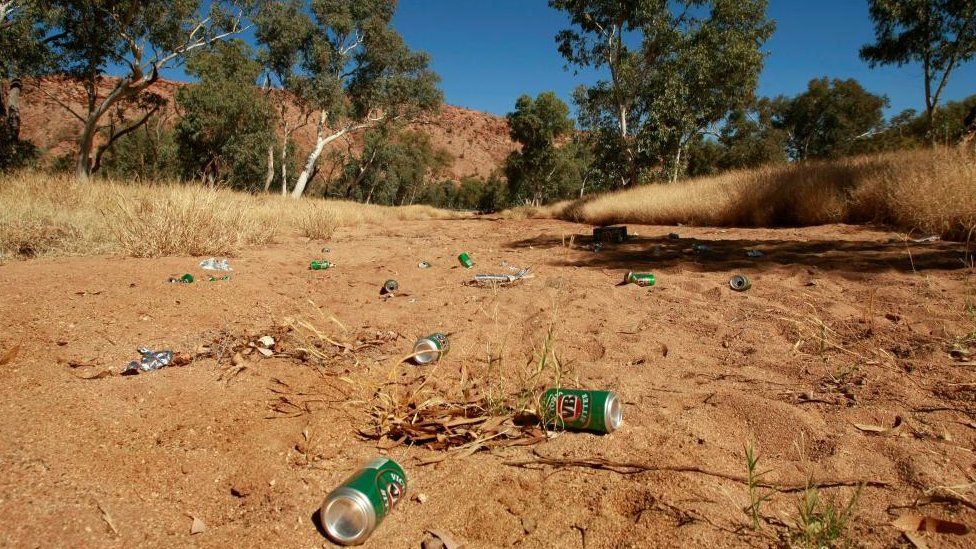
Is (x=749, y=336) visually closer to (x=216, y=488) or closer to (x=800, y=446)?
(x=800, y=446)

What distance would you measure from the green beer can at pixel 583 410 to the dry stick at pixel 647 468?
19 centimetres

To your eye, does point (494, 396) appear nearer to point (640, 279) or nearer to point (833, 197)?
point (640, 279)

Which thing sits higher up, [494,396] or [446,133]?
[446,133]

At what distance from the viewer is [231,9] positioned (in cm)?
1531

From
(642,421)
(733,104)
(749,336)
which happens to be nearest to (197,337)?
(642,421)

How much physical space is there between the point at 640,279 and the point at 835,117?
2988 cm

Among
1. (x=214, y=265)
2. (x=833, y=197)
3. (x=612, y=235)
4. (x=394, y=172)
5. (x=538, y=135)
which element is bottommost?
(x=214, y=265)

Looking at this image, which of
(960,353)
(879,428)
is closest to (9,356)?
(879,428)

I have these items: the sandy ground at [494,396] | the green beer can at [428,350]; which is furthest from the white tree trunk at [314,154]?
the green beer can at [428,350]

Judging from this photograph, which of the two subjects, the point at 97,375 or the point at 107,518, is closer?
the point at 107,518

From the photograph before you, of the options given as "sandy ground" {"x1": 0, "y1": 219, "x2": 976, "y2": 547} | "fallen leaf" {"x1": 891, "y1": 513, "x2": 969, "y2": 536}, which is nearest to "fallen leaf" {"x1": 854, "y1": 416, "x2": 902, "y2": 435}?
"sandy ground" {"x1": 0, "y1": 219, "x2": 976, "y2": 547}

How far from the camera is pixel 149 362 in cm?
236

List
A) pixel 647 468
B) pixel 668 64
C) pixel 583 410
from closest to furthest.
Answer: pixel 647 468, pixel 583 410, pixel 668 64

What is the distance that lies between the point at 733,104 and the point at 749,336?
16.3 meters
